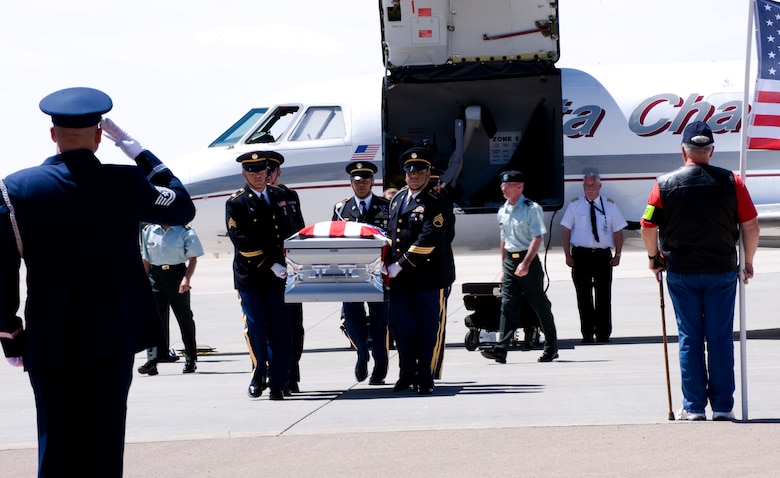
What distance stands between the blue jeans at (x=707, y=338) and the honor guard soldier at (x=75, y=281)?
12.1 feet

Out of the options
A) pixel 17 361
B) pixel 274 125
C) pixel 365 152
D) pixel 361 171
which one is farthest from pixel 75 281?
pixel 274 125

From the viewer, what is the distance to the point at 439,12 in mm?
13508

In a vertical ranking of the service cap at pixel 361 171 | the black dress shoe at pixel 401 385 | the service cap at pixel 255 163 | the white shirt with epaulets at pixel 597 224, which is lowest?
the black dress shoe at pixel 401 385

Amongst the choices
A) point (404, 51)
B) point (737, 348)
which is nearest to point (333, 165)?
point (404, 51)

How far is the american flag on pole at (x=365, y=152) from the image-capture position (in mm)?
14328

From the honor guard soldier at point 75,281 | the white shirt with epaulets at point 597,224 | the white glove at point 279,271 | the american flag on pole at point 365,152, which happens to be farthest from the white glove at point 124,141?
the american flag on pole at point 365,152

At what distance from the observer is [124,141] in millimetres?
4656

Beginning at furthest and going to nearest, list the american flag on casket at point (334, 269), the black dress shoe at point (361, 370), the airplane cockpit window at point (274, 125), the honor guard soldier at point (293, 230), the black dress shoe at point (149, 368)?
the airplane cockpit window at point (274, 125) → the black dress shoe at point (149, 368) → the black dress shoe at point (361, 370) → the honor guard soldier at point (293, 230) → the american flag on casket at point (334, 269)

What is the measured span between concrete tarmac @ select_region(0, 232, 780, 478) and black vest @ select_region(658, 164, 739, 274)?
0.95 m

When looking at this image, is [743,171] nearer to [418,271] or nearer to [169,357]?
[418,271]

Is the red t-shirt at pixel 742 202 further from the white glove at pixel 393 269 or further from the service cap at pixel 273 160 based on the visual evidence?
the service cap at pixel 273 160

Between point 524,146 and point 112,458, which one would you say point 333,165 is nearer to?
point 524,146

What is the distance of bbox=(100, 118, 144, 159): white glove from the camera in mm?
4629

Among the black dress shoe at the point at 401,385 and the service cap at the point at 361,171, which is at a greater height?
the service cap at the point at 361,171
